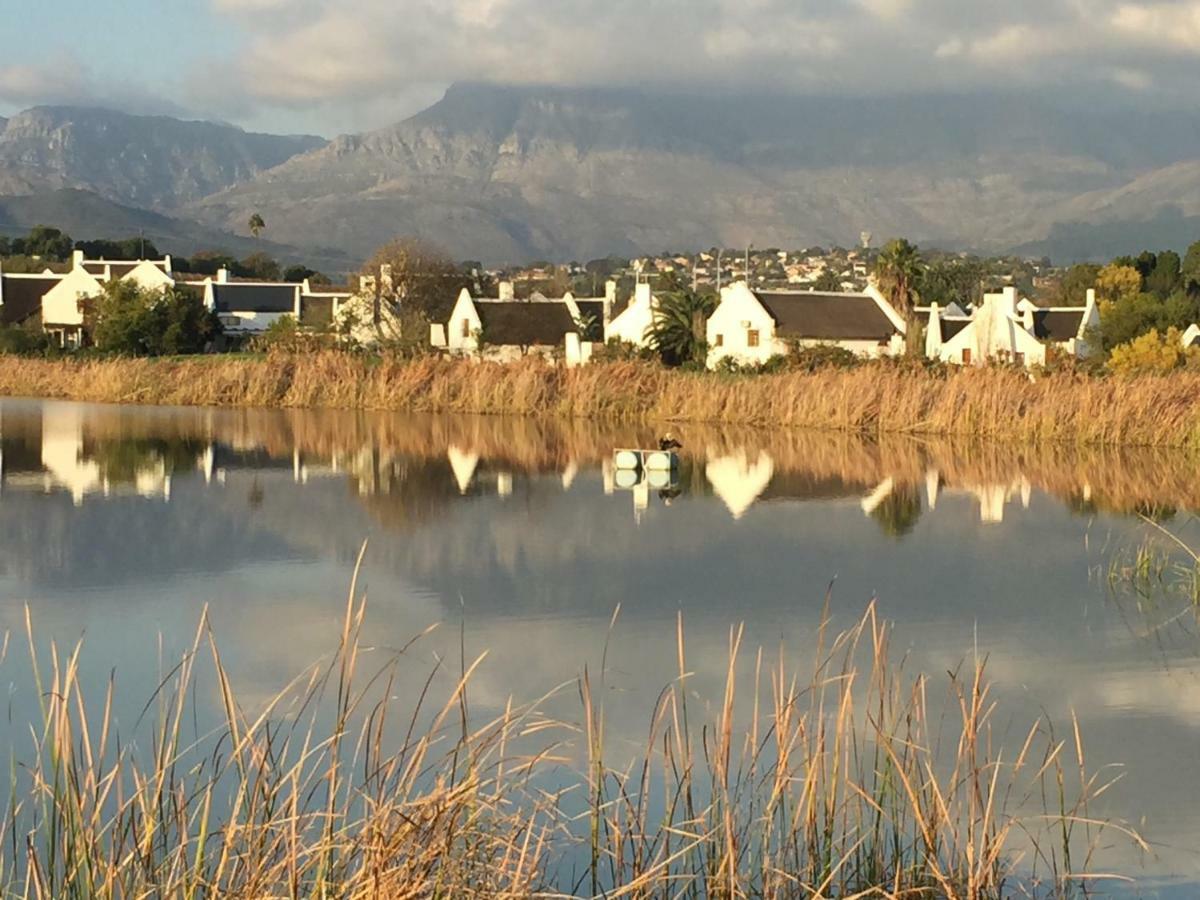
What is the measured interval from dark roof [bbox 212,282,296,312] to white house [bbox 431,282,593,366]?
1347 cm

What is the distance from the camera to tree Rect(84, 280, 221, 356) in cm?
4931

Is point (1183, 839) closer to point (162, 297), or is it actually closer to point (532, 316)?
point (162, 297)

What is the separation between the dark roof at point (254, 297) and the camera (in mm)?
69294

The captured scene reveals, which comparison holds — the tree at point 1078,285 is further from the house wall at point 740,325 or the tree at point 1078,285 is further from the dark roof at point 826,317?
the house wall at point 740,325

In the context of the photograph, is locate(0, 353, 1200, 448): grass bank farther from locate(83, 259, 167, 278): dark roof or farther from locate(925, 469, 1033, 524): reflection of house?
locate(83, 259, 167, 278): dark roof

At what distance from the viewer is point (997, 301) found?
147ft

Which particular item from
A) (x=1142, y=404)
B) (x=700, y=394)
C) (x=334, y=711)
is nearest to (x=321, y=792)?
(x=334, y=711)

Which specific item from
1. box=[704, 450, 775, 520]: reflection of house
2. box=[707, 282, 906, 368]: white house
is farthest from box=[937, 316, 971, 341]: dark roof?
box=[704, 450, 775, 520]: reflection of house

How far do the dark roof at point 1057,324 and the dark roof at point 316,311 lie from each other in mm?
22348

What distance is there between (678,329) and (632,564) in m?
34.3

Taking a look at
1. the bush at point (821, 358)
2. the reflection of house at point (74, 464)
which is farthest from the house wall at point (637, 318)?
the reflection of house at point (74, 464)

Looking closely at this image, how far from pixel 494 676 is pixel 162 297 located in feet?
146

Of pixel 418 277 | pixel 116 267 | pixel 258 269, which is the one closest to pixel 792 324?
pixel 418 277

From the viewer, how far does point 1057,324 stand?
57.5 metres
